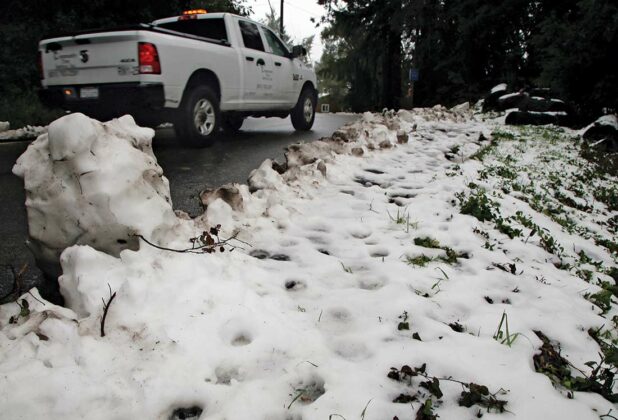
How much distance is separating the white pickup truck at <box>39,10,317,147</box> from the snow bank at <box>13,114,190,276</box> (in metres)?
3.81

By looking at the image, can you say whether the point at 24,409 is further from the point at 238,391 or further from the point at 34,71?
the point at 34,71

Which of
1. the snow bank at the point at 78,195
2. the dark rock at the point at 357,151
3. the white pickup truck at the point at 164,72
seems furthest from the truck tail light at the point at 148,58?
the snow bank at the point at 78,195

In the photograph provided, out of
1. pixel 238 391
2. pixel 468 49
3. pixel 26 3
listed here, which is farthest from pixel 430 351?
pixel 468 49

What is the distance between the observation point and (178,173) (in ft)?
16.7

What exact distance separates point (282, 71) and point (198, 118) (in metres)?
2.91

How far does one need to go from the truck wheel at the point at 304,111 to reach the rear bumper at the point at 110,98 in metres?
4.47

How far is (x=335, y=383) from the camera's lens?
5.69ft

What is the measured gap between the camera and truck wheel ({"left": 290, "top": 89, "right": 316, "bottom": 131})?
10.0 meters

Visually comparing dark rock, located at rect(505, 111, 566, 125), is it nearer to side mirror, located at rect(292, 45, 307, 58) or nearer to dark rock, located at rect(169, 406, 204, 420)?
side mirror, located at rect(292, 45, 307, 58)

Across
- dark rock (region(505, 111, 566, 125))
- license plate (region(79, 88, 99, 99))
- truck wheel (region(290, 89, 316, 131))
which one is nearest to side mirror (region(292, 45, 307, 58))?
truck wheel (region(290, 89, 316, 131))

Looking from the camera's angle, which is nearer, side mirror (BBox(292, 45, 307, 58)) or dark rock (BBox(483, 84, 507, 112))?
side mirror (BBox(292, 45, 307, 58))

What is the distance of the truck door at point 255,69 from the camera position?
25.5 feet

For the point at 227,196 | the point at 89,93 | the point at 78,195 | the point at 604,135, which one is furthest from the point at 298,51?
the point at 78,195

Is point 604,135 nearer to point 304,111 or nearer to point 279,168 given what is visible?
point 304,111
